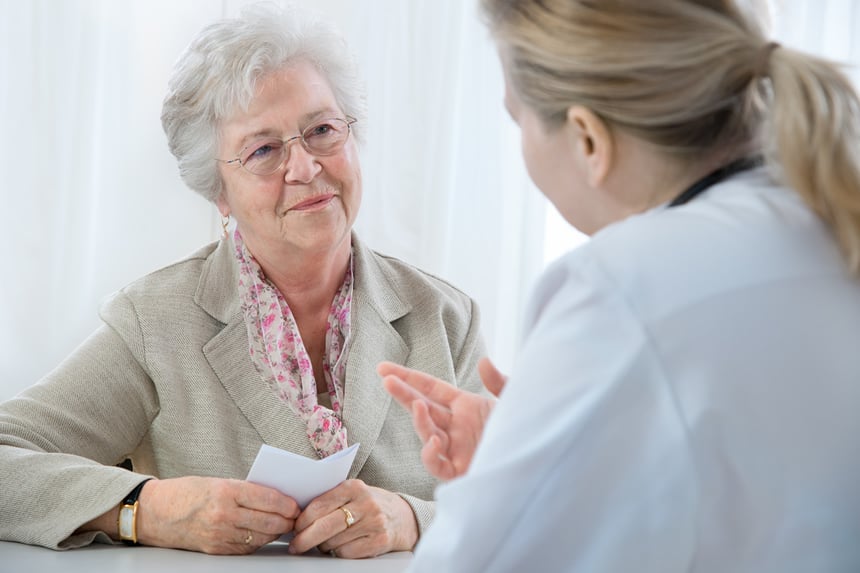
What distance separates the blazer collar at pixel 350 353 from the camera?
2010mm

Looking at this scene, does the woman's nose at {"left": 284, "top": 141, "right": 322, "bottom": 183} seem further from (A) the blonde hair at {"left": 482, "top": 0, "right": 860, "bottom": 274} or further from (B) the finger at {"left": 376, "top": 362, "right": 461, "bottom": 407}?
(A) the blonde hair at {"left": 482, "top": 0, "right": 860, "bottom": 274}

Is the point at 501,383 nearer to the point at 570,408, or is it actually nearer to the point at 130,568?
the point at 570,408

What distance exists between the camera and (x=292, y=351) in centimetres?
213

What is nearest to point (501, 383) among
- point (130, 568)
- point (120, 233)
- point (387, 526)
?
point (387, 526)

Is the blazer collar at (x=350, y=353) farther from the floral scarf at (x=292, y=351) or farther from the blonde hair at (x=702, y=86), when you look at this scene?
the blonde hair at (x=702, y=86)

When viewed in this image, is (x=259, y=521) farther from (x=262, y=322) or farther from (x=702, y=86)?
(x=702, y=86)

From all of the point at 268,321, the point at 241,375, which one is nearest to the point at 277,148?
the point at 268,321

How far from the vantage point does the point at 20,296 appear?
Result: 2.74 meters

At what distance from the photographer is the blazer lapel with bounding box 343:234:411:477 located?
81.1 inches

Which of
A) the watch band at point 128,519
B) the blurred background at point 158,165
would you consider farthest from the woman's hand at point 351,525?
the blurred background at point 158,165

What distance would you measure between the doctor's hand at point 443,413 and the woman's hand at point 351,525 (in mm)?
365

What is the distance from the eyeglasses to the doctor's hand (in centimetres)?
80

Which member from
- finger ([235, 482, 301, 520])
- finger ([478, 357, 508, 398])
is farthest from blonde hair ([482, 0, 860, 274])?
finger ([235, 482, 301, 520])

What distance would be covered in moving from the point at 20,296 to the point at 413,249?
1175 millimetres
